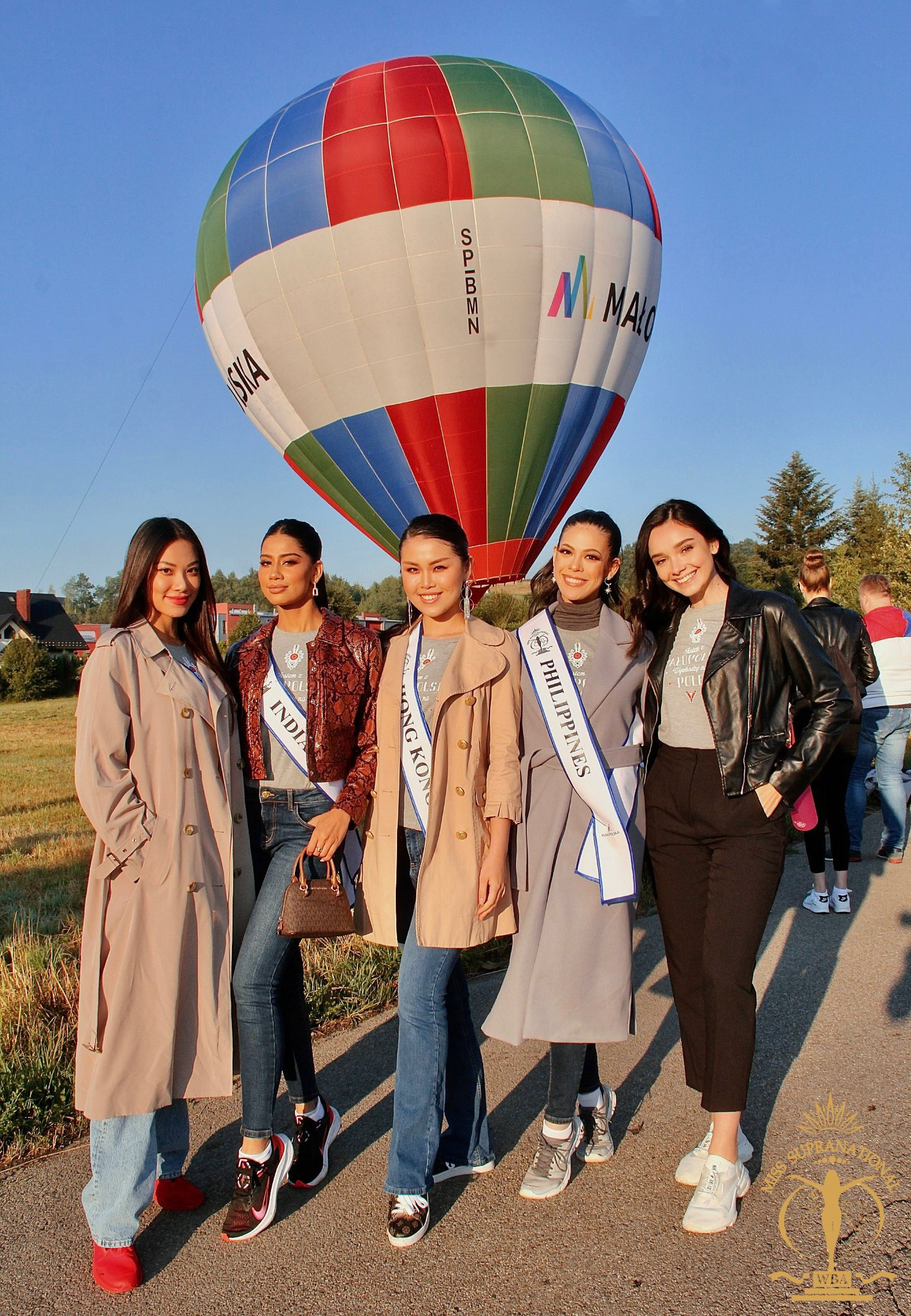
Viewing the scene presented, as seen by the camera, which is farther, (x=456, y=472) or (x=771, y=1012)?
(x=456, y=472)

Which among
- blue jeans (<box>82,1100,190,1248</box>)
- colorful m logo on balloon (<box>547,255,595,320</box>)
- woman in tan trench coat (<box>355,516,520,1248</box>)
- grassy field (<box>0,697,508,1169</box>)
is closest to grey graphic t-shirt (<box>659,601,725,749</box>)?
woman in tan trench coat (<box>355,516,520,1248</box>)

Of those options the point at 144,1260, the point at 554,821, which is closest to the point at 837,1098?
the point at 554,821

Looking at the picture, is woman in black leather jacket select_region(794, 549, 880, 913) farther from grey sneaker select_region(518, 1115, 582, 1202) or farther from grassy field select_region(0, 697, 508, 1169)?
grey sneaker select_region(518, 1115, 582, 1202)

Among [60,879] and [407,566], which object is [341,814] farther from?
[60,879]

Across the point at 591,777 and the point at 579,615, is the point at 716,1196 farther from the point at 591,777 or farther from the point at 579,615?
the point at 579,615

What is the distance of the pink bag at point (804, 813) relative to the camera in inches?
130

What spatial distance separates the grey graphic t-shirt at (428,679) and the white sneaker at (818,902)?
383cm

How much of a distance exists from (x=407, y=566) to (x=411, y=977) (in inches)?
52.9

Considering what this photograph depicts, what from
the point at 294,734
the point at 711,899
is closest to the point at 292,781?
the point at 294,734

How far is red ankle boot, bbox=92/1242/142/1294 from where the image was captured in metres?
2.69

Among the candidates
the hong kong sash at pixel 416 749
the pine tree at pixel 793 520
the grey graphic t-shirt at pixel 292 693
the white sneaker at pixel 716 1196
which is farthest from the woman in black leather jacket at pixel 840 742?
the pine tree at pixel 793 520

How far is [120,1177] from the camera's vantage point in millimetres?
2793

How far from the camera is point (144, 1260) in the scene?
9.30ft

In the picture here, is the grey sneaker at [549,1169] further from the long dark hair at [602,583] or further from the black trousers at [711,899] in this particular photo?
the long dark hair at [602,583]
